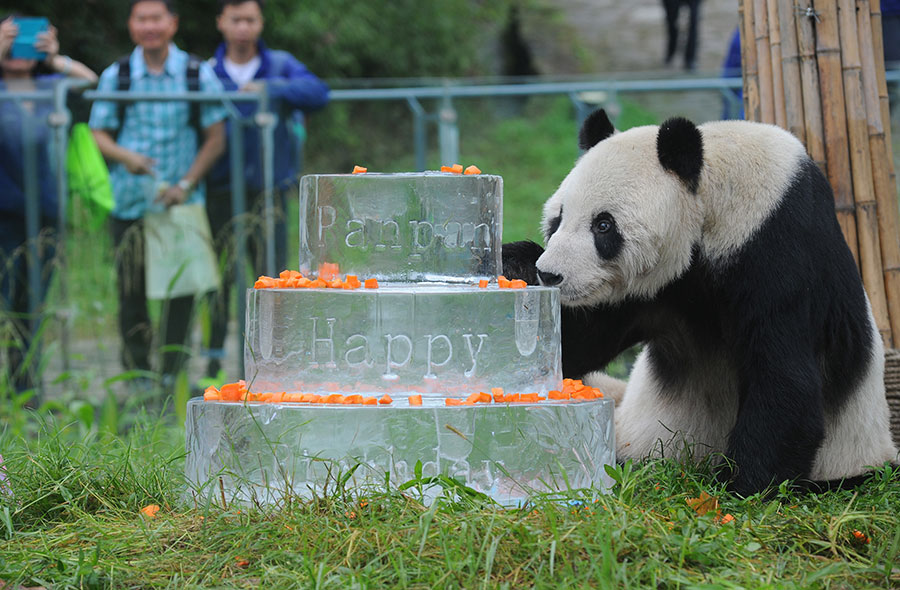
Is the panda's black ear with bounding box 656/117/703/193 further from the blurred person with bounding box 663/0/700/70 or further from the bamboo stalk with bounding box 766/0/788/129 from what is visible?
the blurred person with bounding box 663/0/700/70

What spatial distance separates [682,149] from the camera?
3.28 metres

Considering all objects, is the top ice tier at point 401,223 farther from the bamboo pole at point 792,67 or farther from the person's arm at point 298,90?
the person's arm at point 298,90

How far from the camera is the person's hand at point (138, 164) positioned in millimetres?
6637

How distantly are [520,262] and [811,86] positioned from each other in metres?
1.51

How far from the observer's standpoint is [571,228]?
10.9 feet

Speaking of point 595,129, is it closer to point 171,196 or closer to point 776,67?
point 776,67

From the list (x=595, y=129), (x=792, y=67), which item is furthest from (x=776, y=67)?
(x=595, y=129)

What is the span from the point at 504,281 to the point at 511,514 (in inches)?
31.4

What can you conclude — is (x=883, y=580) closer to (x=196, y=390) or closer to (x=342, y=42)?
(x=196, y=390)

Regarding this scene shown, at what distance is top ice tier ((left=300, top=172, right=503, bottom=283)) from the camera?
3211 millimetres

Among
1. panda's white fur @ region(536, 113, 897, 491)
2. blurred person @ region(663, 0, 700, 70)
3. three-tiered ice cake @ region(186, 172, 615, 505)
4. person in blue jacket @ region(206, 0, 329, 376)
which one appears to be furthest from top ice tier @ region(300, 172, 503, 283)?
blurred person @ region(663, 0, 700, 70)

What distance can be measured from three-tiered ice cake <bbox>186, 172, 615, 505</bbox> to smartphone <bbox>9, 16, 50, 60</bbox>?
4.33 metres

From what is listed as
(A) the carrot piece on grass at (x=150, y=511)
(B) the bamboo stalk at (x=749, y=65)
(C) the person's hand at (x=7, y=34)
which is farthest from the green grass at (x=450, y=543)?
(C) the person's hand at (x=7, y=34)

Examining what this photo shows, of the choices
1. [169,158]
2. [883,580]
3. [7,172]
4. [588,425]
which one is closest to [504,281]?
[588,425]
